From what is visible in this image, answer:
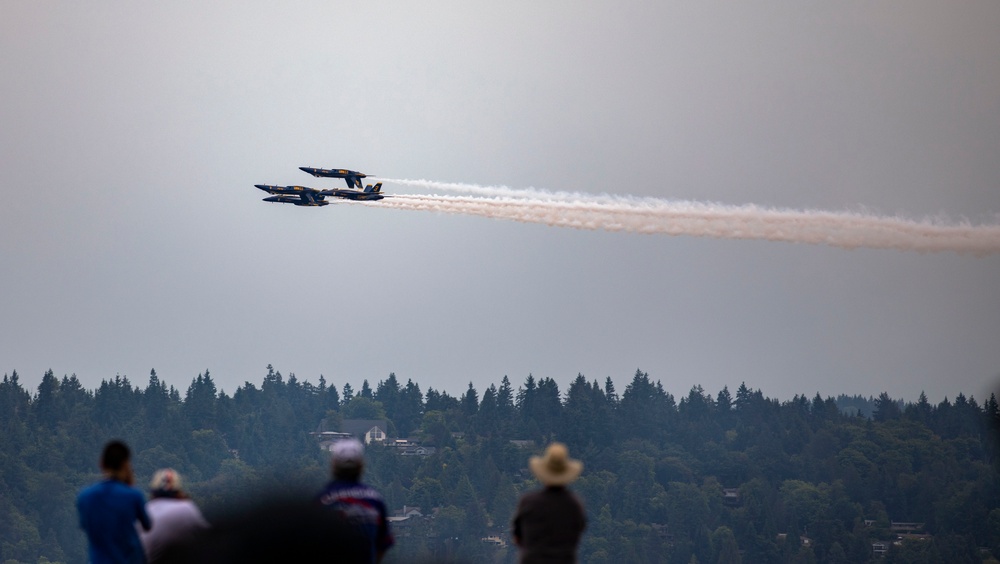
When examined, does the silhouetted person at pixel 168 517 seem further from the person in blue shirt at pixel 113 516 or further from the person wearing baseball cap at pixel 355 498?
the person wearing baseball cap at pixel 355 498

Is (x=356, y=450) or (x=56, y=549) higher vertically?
(x=356, y=450)

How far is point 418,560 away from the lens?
13523 millimetres

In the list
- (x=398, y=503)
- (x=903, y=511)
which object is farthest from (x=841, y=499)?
(x=398, y=503)

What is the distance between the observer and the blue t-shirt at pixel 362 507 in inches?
617

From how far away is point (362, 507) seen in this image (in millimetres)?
15883

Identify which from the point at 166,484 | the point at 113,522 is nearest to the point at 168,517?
the point at 113,522

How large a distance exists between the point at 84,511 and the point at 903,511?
617ft

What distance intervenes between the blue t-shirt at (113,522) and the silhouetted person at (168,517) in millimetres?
146

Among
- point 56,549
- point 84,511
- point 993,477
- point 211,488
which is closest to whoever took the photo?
point 84,511

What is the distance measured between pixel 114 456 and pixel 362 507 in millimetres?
2628

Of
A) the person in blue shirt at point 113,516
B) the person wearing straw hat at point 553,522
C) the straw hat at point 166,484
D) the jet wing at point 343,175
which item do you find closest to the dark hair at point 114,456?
the person in blue shirt at point 113,516

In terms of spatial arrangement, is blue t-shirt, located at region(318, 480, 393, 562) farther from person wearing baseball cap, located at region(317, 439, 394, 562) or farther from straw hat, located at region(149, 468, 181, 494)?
straw hat, located at region(149, 468, 181, 494)

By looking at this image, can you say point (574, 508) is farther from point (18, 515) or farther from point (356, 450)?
point (18, 515)

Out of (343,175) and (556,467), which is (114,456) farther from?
(343,175)
